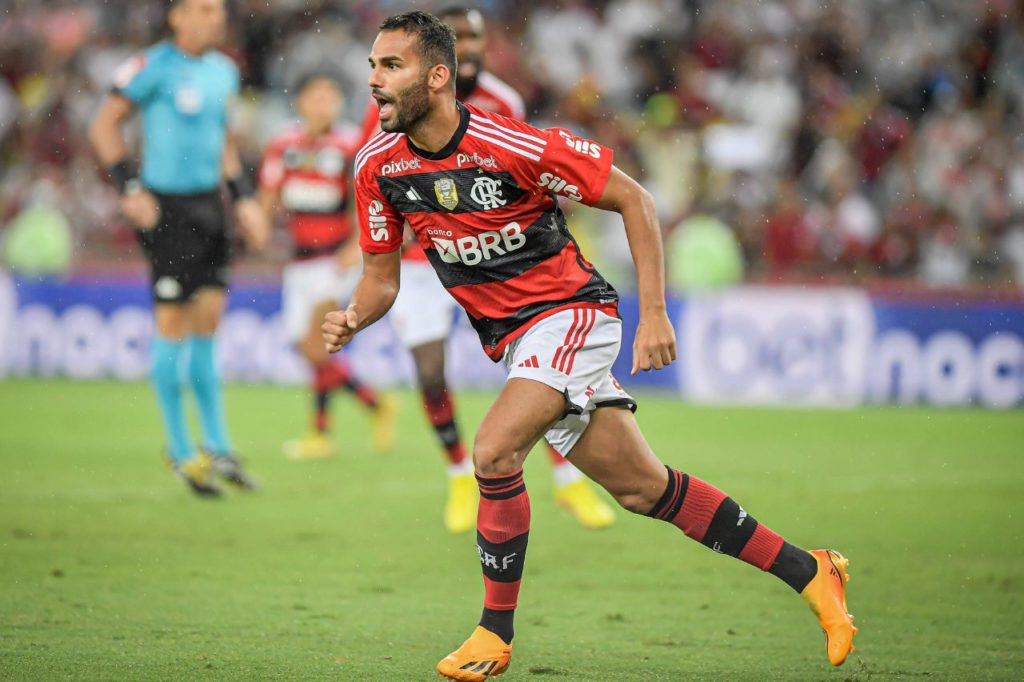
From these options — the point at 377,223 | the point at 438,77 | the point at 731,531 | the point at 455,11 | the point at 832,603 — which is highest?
the point at 455,11

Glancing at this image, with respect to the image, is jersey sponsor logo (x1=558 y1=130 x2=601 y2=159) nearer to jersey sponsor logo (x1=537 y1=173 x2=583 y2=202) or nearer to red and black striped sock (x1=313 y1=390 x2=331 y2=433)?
jersey sponsor logo (x1=537 y1=173 x2=583 y2=202)

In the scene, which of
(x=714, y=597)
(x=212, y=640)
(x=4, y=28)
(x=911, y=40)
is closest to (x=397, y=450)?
(x=714, y=597)

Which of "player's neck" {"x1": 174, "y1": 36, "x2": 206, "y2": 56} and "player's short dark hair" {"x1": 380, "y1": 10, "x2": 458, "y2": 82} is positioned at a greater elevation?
"player's neck" {"x1": 174, "y1": 36, "x2": 206, "y2": 56}

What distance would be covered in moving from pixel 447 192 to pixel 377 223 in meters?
0.35

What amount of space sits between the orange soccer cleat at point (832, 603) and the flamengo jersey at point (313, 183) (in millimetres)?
6631

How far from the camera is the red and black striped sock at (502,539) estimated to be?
4.54 metres

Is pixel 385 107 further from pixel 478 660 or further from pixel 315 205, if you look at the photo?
pixel 315 205

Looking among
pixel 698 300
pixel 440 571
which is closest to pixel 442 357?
pixel 440 571

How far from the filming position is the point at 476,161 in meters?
4.62

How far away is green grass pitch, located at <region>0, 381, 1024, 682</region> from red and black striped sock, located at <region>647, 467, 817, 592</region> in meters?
0.32

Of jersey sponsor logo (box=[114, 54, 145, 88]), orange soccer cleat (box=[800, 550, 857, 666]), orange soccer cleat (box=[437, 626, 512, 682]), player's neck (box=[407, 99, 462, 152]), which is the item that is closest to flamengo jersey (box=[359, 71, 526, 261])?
jersey sponsor logo (box=[114, 54, 145, 88])

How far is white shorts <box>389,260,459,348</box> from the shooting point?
769cm

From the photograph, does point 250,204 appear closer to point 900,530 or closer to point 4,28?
point 900,530

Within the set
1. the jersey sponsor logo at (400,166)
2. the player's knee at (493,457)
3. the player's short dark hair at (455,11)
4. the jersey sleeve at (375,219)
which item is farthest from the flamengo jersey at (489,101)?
the player's knee at (493,457)
